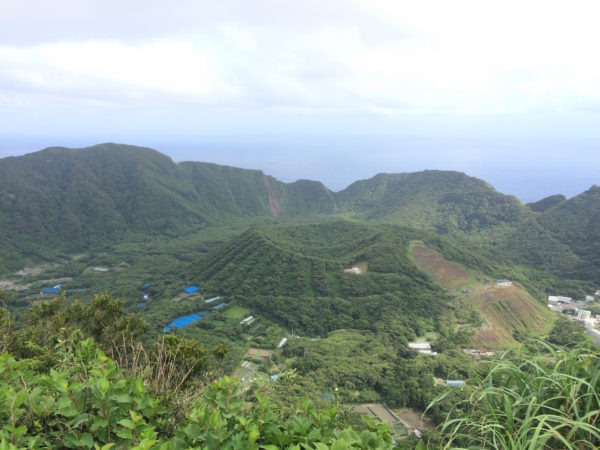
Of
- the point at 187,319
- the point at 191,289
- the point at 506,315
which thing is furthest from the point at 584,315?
the point at 191,289

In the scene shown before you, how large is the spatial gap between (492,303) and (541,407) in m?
47.4

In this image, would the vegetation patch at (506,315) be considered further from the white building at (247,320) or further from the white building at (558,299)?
the white building at (247,320)

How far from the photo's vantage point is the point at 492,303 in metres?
44.7

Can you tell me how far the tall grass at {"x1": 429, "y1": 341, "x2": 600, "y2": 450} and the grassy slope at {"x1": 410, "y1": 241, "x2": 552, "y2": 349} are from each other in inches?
1580

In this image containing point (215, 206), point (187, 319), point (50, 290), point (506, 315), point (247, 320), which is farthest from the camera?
point (215, 206)

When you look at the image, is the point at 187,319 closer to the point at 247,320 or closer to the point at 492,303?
the point at 247,320

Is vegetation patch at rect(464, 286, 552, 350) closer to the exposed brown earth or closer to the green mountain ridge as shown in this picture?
the green mountain ridge

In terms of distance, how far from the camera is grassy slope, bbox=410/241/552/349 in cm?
4056

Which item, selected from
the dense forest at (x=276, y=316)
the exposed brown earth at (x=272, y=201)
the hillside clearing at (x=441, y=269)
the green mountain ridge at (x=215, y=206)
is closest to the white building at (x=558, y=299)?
the dense forest at (x=276, y=316)

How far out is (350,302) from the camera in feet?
151

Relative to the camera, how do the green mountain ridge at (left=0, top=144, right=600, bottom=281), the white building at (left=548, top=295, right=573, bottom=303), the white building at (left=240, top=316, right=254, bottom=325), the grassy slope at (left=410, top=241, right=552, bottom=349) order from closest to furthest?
the grassy slope at (left=410, top=241, right=552, bottom=349), the white building at (left=240, top=316, right=254, bottom=325), the white building at (left=548, top=295, right=573, bottom=303), the green mountain ridge at (left=0, top=144, right=600, bottom=281)

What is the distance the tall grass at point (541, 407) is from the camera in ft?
9.53

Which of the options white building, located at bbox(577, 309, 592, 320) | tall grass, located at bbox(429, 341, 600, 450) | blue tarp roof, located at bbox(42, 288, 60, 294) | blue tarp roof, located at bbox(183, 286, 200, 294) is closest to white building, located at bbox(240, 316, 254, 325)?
blue tarp roof, located at bbox(183, 286, 200, 294)

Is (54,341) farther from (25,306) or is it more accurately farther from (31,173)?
(31,173)
